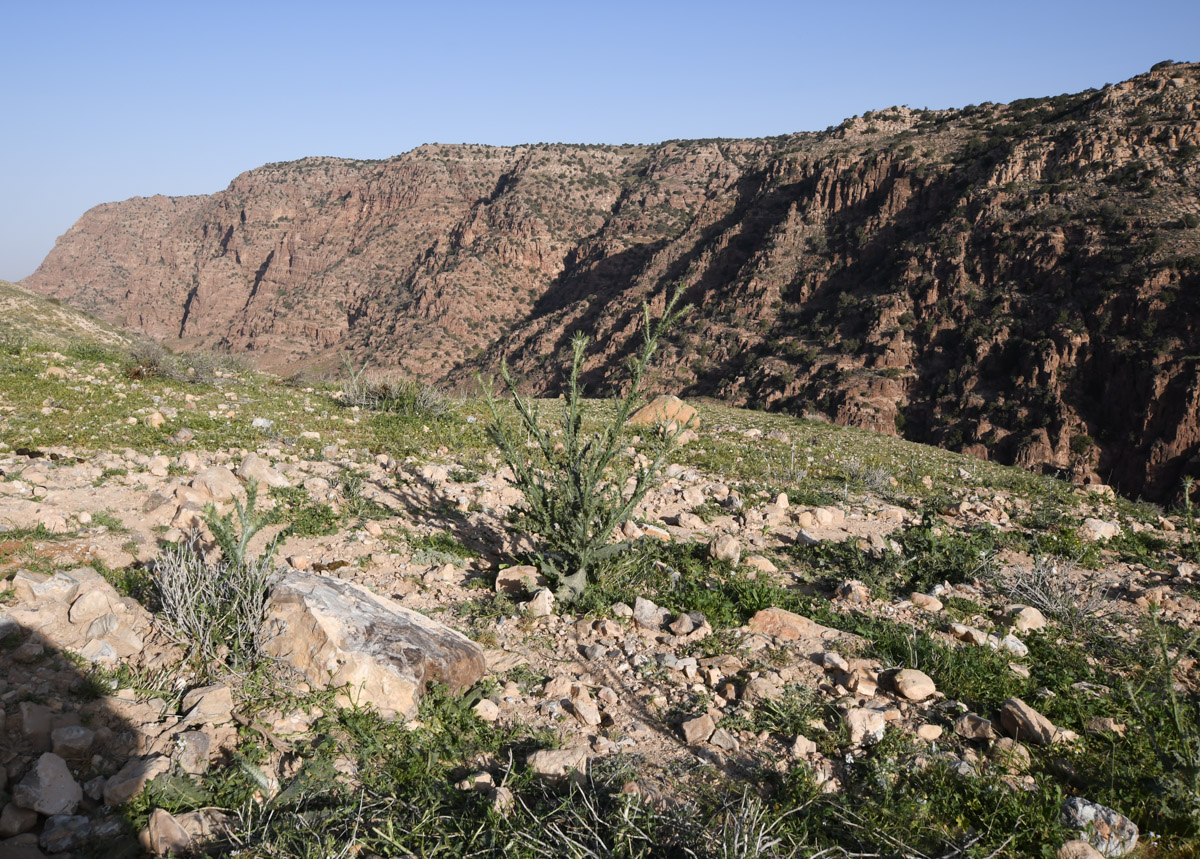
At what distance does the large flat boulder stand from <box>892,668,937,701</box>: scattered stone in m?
2.41

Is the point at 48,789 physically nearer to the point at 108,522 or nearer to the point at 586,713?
the point at 586,713

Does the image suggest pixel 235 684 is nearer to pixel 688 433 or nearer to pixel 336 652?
pixel 336 652

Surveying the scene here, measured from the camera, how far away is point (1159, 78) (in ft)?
132

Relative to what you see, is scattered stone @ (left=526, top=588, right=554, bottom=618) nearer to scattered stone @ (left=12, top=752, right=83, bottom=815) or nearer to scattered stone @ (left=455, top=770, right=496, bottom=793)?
scattered stone @ (left=455, top=770, right=496, bottom=793)

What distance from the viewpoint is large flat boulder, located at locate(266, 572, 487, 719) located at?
124 inches

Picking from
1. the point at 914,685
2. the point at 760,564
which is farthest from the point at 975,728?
the point at 760,564

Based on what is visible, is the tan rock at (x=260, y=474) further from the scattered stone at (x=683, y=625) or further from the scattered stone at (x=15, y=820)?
the scattered stone at (x=683, y=625)

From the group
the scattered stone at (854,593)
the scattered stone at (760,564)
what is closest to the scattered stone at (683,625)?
the scattered stone at (760,564)

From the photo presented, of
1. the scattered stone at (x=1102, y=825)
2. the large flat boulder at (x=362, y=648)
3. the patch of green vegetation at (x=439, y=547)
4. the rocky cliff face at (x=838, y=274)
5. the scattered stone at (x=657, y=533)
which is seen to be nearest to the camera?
the scattered stone at (x=1102, y=825)

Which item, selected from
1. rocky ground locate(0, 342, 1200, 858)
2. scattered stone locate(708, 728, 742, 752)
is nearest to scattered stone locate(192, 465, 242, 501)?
rocky ground locate(0, 342, 1200, 858)

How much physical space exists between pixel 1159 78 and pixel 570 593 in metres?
57.7

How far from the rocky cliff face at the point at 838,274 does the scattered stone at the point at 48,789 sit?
3338 mm

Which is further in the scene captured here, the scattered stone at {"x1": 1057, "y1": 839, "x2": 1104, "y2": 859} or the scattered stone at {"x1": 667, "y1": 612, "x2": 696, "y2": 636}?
the scattered stone at {"x1": 667, "y1": 612, "x2": 696, "y2": 636}

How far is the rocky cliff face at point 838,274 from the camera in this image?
1248 inches
